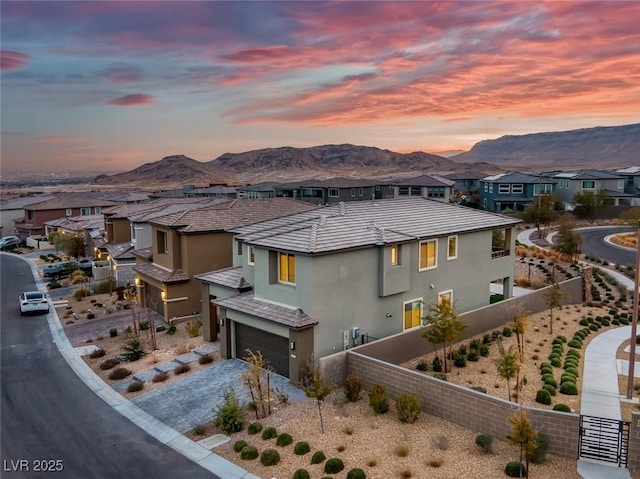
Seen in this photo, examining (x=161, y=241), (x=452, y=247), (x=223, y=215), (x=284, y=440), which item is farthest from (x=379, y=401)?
(x=161, y=241)

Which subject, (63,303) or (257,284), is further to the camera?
(63,303)

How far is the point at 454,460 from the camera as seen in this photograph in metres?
14.6

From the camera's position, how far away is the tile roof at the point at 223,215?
102 ft

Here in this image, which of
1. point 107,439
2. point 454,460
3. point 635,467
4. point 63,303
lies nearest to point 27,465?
point 107,439

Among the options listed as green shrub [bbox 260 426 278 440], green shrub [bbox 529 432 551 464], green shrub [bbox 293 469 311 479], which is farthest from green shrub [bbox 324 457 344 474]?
green shrub [bbox 529 432 551 464]

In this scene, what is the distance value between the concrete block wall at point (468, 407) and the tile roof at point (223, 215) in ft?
50.0

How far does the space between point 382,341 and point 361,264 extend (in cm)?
340

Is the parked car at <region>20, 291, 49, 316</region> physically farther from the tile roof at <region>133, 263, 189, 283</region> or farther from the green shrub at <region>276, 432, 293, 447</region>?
the green shrub at <region>276, 432, 293, 447</region>

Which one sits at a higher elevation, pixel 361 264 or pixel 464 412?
pixel 361 264

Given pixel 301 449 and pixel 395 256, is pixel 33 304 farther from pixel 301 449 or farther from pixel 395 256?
pixel 301 449

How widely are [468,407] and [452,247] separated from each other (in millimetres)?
11853

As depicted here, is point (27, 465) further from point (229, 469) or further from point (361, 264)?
point (361, 264)

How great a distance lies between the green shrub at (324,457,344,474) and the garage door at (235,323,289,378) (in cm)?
684

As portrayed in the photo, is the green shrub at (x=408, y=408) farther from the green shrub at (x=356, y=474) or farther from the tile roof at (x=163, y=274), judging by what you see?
the tile roof at (x=163, y=274)
